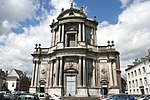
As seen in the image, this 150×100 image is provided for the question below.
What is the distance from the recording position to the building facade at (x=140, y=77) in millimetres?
36494

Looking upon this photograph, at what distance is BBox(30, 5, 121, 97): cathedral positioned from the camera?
30.8 meters

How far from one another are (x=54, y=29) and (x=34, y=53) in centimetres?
659

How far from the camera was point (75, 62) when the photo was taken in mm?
31500

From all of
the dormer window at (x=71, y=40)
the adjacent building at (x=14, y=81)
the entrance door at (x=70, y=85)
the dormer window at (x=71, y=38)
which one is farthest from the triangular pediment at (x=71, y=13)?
the adjacent building at (x=14, y=81)

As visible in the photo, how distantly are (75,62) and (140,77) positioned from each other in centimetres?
1738

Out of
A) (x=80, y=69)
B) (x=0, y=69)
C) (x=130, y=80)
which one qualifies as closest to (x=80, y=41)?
(x=80, y=69)

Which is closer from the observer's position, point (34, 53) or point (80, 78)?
point (80, 78)

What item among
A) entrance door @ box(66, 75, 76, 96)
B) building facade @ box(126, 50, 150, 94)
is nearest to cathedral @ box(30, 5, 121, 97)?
entrance door @ box(66, 75, 76, 96)

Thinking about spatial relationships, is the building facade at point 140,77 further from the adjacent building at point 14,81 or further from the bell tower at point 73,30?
the adjacent building at point 14,81

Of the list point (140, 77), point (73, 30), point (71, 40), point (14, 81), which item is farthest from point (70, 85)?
point (14, 81)

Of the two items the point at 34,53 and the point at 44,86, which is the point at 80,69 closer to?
the point at 44,86

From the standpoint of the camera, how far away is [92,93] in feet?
101

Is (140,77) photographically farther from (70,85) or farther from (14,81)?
(14,81)

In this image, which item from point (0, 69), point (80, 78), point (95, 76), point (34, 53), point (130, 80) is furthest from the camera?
point (0, 69)
